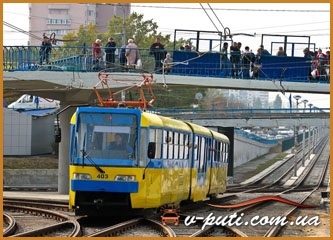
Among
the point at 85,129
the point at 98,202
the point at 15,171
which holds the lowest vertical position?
the point at 15,171

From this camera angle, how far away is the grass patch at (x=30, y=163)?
58.8 metres

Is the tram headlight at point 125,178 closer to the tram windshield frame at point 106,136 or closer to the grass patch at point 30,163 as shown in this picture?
the tram windshield frame at point 106,136

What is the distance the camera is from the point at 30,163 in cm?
5978

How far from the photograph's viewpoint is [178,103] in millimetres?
93188

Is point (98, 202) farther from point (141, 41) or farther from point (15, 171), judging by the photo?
point (141, 41)

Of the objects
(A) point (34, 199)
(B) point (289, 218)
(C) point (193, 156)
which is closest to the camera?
(B) point (289, 218)

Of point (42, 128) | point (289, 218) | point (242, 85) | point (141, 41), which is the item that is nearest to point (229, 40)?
point (242, 85)

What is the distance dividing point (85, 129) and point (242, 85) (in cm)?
1800

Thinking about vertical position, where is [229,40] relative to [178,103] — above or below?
above

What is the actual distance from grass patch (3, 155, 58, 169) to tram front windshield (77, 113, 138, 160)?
35451mm

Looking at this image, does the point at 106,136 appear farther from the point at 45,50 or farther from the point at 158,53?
the point at 158,53

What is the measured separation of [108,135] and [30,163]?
3724cm

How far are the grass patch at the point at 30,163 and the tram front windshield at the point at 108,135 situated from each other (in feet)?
116

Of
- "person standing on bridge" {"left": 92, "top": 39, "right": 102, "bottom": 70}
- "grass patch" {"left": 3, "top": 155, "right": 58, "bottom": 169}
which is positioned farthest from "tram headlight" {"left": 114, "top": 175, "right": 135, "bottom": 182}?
"grass patch" {"left": 3, "top": 155, "right": 58, "bottom": 169}
